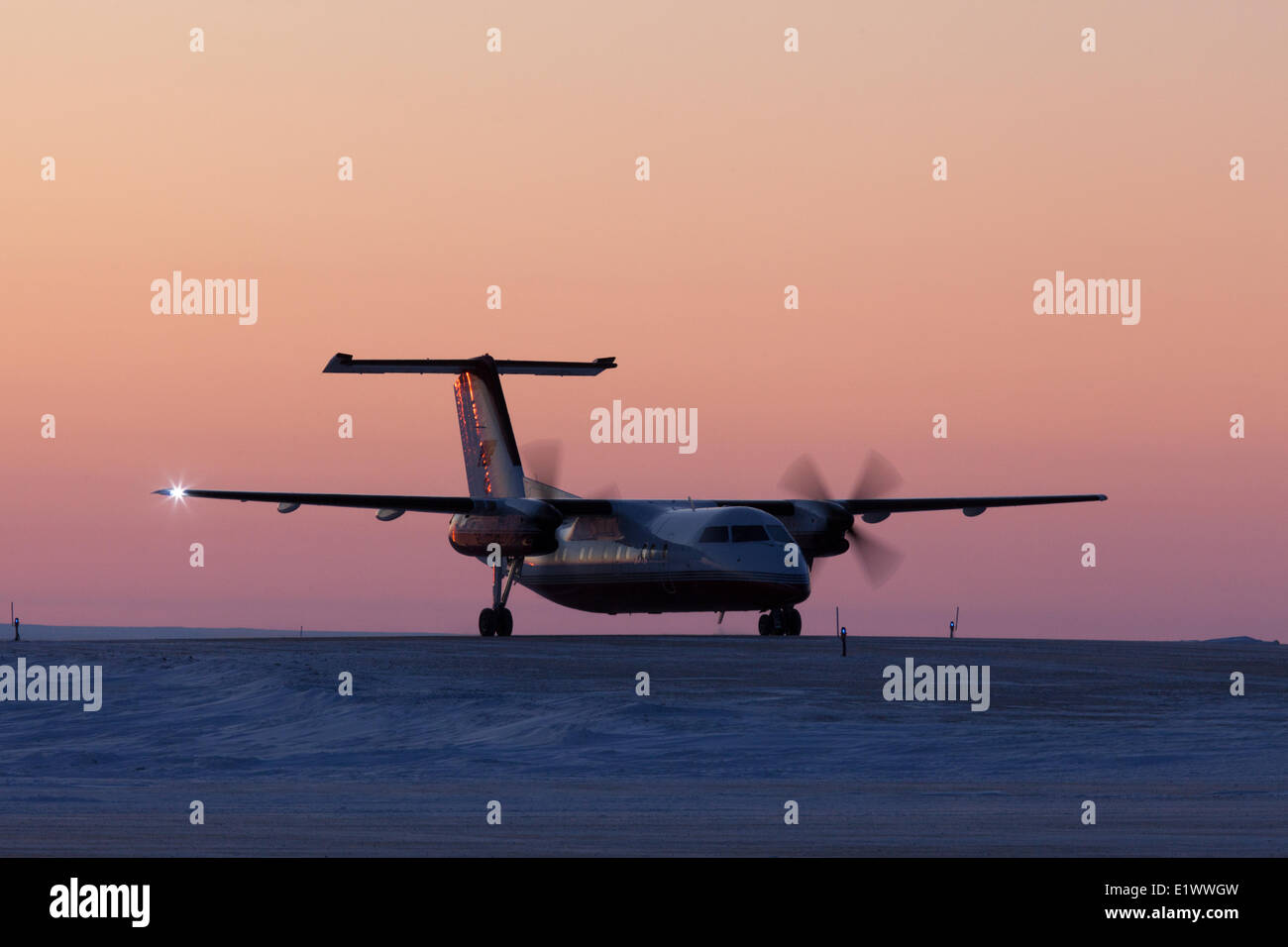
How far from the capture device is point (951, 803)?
22.6 m

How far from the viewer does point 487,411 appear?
64938 millimetres

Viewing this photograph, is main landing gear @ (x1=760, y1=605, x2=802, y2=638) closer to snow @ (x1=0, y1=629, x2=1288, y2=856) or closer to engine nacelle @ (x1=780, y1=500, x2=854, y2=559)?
engine nacelle @ (x1=780, y1=500, x2=854, y2=559)

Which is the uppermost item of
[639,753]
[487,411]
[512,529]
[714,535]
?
[487,411]

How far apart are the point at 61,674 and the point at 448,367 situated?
2454 cm

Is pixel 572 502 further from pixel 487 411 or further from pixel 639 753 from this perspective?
pixel 639 753

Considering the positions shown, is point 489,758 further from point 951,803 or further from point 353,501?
point 353,501

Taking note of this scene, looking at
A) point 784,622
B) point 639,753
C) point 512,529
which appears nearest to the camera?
point 639,753

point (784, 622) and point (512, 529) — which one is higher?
point (512, 529)

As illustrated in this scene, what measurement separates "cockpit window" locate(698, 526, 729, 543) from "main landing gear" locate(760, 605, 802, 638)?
4.01 metres

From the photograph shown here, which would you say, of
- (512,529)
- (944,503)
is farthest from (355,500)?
(944,503)

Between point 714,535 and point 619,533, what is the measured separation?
5.37 meters

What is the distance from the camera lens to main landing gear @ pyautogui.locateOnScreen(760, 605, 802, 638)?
181 feet

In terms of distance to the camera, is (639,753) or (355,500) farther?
(355,500)
